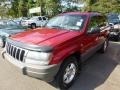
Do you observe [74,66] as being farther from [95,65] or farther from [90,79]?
[95,65]

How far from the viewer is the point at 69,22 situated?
16.9 ft

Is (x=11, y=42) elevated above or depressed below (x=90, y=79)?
above

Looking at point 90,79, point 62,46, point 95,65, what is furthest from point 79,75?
point 62,46

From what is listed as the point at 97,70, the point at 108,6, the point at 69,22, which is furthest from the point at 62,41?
the point at 108,6

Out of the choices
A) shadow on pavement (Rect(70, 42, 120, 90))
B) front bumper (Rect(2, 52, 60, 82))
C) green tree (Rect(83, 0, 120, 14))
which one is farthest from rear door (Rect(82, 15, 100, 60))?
green tree (Rect(83, 0, 120, 14))

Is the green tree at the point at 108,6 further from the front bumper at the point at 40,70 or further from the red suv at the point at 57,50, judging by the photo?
the front bumper at the point at 40,70

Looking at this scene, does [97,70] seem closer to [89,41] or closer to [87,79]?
[87,79]

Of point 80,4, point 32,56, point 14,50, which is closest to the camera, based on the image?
point 32,56

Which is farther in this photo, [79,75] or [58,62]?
[79,75]

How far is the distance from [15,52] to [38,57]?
0.72 meters

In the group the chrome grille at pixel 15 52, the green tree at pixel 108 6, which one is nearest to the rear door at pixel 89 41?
the chrome grille at pixel 15 52

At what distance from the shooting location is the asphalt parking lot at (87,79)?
4.34m

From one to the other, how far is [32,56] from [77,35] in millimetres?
1376

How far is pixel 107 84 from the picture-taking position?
177 inches
